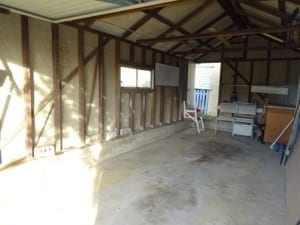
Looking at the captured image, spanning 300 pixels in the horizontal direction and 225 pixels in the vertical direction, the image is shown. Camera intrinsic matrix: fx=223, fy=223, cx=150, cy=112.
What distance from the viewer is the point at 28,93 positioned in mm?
3090

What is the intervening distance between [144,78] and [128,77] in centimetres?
67

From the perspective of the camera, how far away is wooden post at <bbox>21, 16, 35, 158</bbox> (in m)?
2.98

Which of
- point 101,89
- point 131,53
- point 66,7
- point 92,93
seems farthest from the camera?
point 131,53

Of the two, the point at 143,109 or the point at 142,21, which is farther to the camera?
the point at 143,109

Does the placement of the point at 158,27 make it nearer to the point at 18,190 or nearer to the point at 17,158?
the point at 17,158

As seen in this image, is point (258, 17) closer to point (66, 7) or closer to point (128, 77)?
point (128, 77)

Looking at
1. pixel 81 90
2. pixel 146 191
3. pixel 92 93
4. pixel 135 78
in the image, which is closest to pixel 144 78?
pixel 135 78

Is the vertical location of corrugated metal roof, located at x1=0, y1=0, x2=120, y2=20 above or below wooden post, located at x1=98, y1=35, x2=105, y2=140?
above

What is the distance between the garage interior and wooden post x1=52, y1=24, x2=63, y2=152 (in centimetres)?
2

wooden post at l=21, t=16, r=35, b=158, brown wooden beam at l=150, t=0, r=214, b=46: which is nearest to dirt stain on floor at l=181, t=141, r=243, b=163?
brown wooden beam at l=150, t=0, r=214, b=46

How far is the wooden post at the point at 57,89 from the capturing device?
3.37 metres

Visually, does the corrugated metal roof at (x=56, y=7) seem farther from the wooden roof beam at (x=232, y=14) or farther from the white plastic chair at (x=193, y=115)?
the white plastic chair at (x=193, y=115)

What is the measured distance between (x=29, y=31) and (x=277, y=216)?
3.93m

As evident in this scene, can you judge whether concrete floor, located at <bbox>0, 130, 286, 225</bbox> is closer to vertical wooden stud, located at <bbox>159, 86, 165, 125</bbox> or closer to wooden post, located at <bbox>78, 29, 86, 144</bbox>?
wooden post, located at <bbox>78, 29, 86, 144</bbox>
